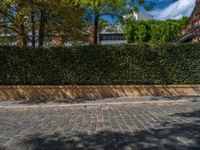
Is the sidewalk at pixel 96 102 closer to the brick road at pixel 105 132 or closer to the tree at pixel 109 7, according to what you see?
the brick road at pixel 105 132

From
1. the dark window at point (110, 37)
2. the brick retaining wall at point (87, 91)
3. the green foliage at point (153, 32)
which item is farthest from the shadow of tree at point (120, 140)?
the dark window at point (110, 37)

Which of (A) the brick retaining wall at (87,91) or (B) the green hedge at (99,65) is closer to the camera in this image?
(A) the brick retaining wall at (87,91)

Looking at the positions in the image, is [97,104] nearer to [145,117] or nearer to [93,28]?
[145,117]

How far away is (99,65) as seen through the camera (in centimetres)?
1568

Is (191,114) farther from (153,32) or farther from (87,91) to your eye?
(153,32)

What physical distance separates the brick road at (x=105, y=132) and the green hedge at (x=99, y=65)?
5192mm

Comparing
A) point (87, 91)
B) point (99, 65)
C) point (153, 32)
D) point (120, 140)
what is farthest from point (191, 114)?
point (153, 32)

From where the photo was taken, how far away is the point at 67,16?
58.7 feet

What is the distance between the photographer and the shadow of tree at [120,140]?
6270mm

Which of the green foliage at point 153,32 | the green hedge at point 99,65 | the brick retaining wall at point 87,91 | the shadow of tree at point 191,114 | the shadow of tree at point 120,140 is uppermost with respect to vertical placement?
the green foliage at point 153,32

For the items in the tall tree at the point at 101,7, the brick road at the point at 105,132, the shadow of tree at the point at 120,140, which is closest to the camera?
the shadow of tree at the point at 120,140

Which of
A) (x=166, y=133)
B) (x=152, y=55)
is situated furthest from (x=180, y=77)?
(x=166, y=133)

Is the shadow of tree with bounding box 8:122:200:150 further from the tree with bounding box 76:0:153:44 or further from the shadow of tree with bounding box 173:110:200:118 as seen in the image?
the tree with bounding box 76:0:153:44

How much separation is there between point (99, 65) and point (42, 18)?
5439 millimetres
